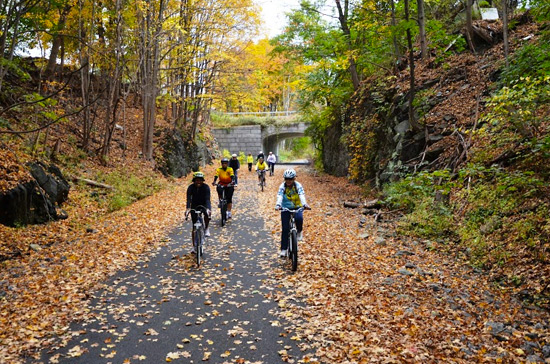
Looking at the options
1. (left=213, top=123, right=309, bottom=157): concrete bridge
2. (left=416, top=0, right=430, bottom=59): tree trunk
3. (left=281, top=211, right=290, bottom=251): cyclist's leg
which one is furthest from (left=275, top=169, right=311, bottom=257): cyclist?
(left=213, top=123, right=309, bottom=157): concrete bridge

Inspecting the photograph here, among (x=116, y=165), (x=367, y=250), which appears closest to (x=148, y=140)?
(x=116, y=165)

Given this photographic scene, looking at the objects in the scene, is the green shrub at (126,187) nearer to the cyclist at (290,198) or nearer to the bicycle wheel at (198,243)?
the bicycle wheel at (198,243)

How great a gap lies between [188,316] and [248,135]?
38793 millimetres

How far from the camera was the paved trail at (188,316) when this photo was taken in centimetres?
451

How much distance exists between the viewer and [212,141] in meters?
39.6

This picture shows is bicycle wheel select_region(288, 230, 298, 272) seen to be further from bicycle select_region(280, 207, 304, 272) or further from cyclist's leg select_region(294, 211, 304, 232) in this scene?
cyclist's leg select_region(294, 211, 304, 232)

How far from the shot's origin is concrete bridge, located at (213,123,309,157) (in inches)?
1716

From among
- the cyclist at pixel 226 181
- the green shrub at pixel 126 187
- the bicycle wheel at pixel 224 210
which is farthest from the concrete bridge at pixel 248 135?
the bicycle wheel at pixel 224 210

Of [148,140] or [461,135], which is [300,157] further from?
[461,135]

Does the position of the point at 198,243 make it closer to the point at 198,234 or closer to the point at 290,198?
the point at 198,234

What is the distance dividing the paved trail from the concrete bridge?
35.1 meters

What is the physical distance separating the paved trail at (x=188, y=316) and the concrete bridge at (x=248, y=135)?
3508cm

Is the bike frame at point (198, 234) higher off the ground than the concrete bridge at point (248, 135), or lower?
lower

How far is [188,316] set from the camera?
219 inches
